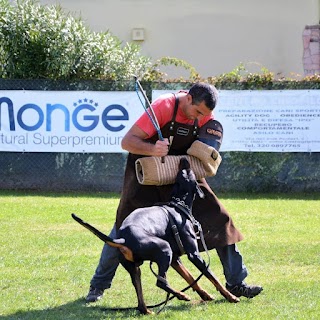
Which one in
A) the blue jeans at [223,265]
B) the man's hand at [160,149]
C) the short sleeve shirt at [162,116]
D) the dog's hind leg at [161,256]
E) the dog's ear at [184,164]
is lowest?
the blue jeans at [223,265]

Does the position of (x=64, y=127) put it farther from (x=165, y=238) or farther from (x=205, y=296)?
(x=165, y=238)

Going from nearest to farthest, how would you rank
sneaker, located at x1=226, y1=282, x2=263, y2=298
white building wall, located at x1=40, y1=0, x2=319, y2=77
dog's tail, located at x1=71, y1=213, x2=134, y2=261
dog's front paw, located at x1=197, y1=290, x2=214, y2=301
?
dog's tail, located at x1=71, y1=213, x2=134, y2=261
dog's front paw, located at x1=197, y1=290, x2=214, y2=301
sneaker, located at x1=226, y1=282, x2=263, y2=298
white building wall, located at x1=40, y1=0, x2=319, y2=77

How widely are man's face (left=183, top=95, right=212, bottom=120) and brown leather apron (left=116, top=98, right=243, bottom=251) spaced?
0.41ft

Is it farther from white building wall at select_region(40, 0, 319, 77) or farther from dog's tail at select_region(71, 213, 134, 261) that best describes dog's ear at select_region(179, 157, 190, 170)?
white building wall at select_region(40, 0, 319, 77)

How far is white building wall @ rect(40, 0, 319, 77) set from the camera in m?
20.7

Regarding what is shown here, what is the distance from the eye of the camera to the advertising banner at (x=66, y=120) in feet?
46.9

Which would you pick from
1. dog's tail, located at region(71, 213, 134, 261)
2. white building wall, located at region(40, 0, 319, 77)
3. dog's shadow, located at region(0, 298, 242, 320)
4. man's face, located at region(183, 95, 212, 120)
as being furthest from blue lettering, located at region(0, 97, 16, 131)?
dog's tail, located at region(71, 213, 134, 261)

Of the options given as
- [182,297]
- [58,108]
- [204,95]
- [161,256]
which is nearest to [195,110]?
[204,95]

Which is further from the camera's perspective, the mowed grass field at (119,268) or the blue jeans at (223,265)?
the blue jeans at (223,265)

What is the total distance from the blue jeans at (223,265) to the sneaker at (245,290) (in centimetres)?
4

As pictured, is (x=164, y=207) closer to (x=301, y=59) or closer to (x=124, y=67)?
(x=124, y=67)

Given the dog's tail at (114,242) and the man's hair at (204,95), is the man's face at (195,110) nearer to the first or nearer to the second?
the man's hair at (204,95)

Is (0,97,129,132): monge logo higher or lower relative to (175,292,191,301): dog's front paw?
higher

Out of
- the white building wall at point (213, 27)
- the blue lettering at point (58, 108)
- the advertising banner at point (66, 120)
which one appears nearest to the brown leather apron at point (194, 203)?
the advertising banner at point (66, 120)
